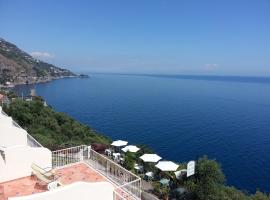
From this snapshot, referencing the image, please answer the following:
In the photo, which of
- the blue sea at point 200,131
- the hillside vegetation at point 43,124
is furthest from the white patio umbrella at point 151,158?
the blue sea at point 200,131

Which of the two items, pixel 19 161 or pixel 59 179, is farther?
pixel 59 179

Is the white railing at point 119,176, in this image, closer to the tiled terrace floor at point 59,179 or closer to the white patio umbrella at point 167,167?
the tiled terrace floor at point 59,179

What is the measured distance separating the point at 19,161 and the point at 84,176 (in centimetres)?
239

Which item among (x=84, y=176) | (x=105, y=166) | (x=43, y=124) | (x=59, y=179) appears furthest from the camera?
(x=43, y=124)

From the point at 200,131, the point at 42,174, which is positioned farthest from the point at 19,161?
the point at 200,131

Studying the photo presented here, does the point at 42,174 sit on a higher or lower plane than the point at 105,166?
higher

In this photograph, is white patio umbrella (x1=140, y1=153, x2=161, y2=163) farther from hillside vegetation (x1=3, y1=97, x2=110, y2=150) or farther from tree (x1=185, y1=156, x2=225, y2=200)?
hillside vegetation (x1=3, y1=97, x2=110, y2=150)

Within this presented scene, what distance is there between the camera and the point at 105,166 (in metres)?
10.6

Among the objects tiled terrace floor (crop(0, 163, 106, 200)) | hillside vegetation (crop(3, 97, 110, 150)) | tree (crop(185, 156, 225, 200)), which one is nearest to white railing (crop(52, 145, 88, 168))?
tiled terrace floor (crop(0, 163, 106, 200))

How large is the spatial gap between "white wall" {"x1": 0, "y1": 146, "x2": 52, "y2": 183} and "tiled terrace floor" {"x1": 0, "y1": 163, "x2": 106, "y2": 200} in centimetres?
22

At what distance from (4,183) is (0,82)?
10885 cm

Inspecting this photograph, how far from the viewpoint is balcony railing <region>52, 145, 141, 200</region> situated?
8.59 m

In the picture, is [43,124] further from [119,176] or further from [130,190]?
[130,190]

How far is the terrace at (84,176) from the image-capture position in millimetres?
8047
